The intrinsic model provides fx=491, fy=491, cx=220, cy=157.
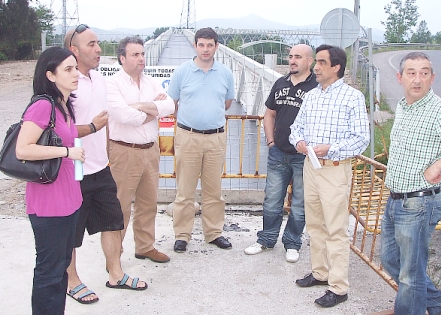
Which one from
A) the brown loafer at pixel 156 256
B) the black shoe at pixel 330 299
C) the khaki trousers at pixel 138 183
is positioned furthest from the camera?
the brown loafer at pixel 156 256

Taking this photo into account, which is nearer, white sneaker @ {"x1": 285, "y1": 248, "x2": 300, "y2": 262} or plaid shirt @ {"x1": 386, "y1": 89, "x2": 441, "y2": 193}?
plaid shirt @ {"x1": 386, "y1": 89, "x2": 441, "y2": 193}

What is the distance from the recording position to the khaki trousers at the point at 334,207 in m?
3.64

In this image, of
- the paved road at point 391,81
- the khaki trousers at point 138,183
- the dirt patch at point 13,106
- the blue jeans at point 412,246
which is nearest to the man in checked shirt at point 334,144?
the blue jeans at point 412,246

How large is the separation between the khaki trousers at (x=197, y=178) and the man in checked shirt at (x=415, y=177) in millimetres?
1850

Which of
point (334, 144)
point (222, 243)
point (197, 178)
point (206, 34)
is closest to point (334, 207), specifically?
point (334, 144)

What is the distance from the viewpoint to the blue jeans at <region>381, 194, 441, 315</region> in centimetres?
299

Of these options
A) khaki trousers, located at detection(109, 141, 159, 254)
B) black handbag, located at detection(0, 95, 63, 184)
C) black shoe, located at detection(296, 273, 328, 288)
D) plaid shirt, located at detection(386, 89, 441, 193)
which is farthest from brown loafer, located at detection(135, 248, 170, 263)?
plaid shirt, located at detection(386, 89, 441, 193)

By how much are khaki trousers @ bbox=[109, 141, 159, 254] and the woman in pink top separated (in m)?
1.00

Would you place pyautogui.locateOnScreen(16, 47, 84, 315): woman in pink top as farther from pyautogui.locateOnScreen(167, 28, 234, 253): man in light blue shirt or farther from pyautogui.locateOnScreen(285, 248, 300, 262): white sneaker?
pyautogui.locateOnScreen(285, 248, 300, 262): white sneaker

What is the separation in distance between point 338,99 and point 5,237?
133 inches

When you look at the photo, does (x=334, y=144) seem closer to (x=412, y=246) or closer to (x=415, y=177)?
(x=415, y=177)

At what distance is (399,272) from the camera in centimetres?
330

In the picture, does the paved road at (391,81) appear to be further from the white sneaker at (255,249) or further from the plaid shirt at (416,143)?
the plaid shirt at (416,143)

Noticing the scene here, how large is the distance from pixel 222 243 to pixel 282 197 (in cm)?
73
